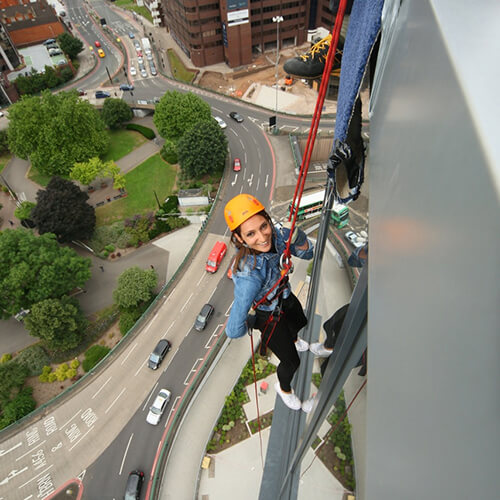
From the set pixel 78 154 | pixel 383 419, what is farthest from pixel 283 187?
pixel 383 419

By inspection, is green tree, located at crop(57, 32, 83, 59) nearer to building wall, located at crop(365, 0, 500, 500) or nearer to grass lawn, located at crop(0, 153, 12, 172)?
grass lawn, located at crop(0, 153, 12, 172)

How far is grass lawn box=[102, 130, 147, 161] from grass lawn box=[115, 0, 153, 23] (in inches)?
1249

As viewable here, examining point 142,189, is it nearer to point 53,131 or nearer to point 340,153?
point 53,131

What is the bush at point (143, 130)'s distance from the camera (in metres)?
28.4

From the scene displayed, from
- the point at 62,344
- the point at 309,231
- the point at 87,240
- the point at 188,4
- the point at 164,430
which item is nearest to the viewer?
the point at 164,430

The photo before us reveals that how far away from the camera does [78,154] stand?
2322 cm

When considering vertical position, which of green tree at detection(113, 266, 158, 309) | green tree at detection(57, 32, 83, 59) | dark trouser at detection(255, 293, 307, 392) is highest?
green tree at detection(57, 32, 83, 59)

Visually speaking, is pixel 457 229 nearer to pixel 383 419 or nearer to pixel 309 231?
pixel 383 419

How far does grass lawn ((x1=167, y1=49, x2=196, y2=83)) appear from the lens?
122 feet

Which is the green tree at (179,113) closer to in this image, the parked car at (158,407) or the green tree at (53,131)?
the green tree at (53,131)

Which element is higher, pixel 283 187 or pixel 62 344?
pixel 283 187

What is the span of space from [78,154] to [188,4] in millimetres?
19243

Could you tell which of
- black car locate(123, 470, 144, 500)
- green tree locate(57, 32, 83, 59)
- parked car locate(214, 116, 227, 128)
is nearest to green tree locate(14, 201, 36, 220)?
parked car locate(214, 116, 227, 128)

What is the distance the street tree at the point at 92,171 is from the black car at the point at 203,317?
12.4 m
